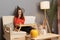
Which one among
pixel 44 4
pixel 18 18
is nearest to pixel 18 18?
pixel 18 18

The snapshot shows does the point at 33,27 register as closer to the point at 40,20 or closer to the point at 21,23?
the point at 21,23

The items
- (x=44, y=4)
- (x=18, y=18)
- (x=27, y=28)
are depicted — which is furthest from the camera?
(x=44, y=4)

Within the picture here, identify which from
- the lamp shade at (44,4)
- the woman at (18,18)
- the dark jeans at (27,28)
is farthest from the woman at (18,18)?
the lamp shade at (44,4)

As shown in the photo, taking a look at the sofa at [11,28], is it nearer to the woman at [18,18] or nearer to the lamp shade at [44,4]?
the woman at [18,18]

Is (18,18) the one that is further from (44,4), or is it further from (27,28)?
(44,4)

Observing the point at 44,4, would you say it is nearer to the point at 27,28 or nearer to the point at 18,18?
the point at 18,18

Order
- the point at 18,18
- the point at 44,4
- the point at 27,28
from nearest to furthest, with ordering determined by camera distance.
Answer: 1. the point at 27,28
2. the point at 18,18
3. the point at 44,4

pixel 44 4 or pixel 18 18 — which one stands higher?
pixel 44 4

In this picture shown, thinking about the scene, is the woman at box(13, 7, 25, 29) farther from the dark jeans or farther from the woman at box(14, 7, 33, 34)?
the dark jeans

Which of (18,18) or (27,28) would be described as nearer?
(27,28)

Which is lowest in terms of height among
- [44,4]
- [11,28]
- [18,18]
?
[11,28]

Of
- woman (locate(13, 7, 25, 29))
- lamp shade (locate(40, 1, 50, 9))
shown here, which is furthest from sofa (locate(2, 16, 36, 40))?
lamp shade (locate(40, 1, 50, 9))

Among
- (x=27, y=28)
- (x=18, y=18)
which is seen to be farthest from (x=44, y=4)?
(x=27, y=28)

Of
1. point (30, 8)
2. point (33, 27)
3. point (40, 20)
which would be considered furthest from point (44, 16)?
point (33, 27)
